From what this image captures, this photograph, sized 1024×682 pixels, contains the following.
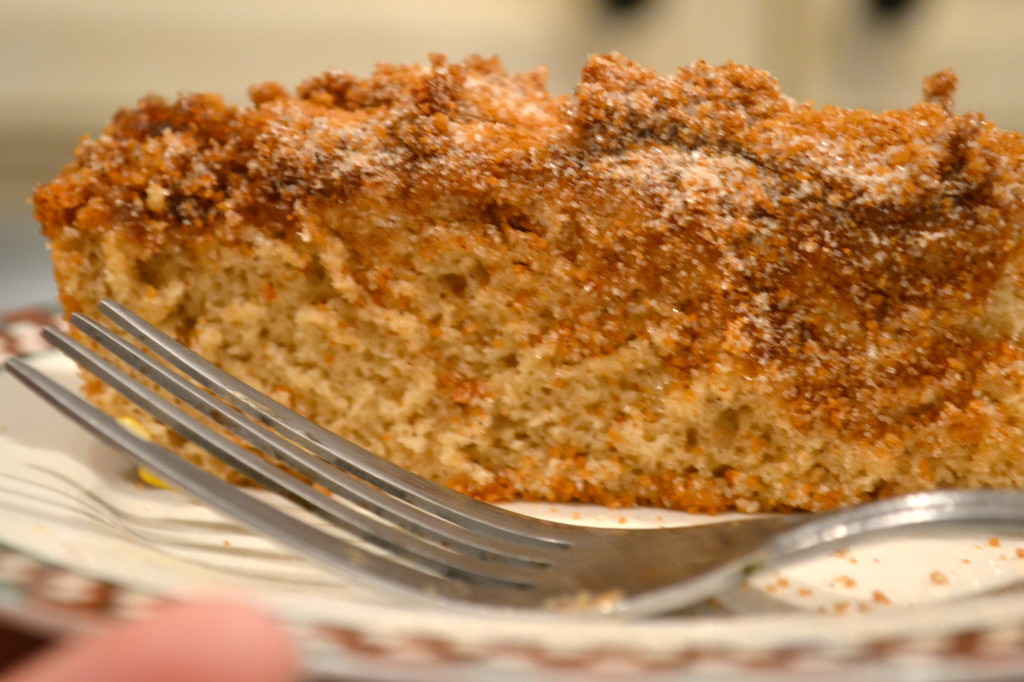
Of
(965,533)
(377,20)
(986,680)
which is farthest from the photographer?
(377,20)

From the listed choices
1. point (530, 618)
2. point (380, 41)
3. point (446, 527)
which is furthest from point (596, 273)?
point (380, 41)

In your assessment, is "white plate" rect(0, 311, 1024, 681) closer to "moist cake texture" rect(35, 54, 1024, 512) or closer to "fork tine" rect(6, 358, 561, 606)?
"fork tine" rect(6, 358, 561, 606)

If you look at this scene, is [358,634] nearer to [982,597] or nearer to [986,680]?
[986,680]

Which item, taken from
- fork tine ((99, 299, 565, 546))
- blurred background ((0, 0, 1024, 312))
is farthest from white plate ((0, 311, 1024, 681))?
blurred background ((0, 0, 1024, 312))

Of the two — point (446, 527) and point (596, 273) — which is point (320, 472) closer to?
point (446, 527)

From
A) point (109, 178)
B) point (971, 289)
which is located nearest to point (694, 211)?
point (971, 289)

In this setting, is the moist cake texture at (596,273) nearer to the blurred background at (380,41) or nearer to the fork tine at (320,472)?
the fork tine at (320,472)
